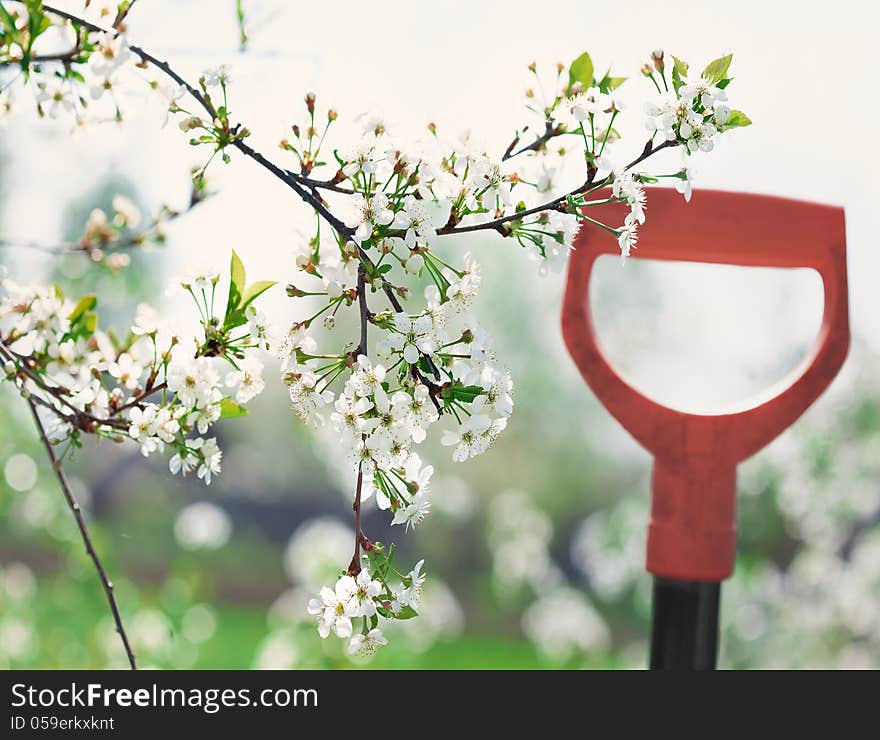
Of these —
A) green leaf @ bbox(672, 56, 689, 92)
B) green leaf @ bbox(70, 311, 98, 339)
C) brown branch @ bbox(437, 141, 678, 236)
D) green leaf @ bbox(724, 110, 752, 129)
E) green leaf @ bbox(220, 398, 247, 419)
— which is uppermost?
green leaf @ bbox(672, 56, 689, 92)

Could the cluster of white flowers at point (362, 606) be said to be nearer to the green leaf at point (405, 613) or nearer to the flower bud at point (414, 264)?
the green leaf at point (405, 613)

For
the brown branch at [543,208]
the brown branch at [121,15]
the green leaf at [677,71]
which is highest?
the brown branch at [121,15]

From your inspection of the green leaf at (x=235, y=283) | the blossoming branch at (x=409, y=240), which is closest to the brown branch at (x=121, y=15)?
the blossoming branch at (x=409, y=240)

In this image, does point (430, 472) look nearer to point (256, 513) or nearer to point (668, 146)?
point (668, 146)

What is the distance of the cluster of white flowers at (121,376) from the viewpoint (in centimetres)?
48

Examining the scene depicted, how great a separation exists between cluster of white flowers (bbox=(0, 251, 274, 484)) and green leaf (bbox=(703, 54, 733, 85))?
22 cm

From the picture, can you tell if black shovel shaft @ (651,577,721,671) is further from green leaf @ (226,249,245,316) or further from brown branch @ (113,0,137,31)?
brown branch @ (113,0,137,31)

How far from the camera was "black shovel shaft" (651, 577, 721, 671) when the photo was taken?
0.64 m

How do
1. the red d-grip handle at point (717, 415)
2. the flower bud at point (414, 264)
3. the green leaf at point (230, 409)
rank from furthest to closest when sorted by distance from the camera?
the red d-grip handle at point (717, 415) → the green leaf at point (230, 409) → the flower bud at point (414, 264)

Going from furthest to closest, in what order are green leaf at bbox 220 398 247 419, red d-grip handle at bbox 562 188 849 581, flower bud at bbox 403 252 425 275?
red d-grip handle at bbox 562 188 849 581
green leaf at bbox 220 398 247 419
flower bud at bbox 403 252 425 275

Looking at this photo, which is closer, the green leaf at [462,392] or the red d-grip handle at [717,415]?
the green leaf at [462,392]

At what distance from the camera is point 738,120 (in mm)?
401

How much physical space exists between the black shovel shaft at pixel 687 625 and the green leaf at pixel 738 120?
346 millimetres

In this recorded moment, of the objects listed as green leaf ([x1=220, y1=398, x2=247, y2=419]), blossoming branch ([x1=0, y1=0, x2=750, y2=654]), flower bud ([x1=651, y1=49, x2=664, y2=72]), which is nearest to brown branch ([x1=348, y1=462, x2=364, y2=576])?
blossoming branch ([x1=0, y1=0, x2=750, y2=654])
